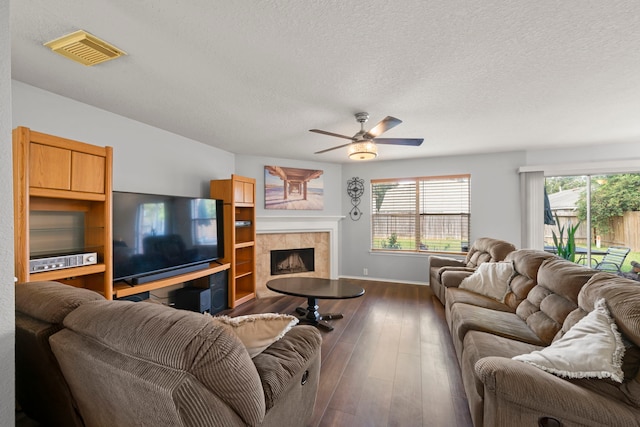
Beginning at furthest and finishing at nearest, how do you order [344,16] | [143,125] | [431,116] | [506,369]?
[143,125]
[431,116]
[344,16]
[506,369]

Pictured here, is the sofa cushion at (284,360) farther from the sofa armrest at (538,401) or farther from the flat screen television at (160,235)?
the flat screen television at (160,235)

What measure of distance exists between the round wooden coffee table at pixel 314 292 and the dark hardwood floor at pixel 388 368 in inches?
7.9

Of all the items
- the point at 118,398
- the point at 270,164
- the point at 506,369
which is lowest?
the point at 506,369

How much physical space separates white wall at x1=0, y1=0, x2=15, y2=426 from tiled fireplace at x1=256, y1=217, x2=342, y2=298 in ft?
11.6

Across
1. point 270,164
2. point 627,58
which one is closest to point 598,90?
point 627,58

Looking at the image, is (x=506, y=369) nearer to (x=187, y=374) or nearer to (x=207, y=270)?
(x=187, y=374)

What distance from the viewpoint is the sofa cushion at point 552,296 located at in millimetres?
1833

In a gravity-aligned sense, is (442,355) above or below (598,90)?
below

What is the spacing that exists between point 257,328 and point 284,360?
0.21m

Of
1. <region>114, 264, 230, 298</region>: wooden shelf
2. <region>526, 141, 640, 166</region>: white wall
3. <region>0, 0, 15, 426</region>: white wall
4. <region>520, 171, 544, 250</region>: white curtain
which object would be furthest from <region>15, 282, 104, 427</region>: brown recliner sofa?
<region>526, 141, 640, 166</region>: white wall

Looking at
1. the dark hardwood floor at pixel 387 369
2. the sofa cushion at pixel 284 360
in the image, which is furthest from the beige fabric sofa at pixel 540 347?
the sofa cushion at pixel 284 360

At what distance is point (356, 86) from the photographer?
7.22 ft

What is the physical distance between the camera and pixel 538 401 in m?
1.16

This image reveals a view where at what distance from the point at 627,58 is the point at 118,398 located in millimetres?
3346
